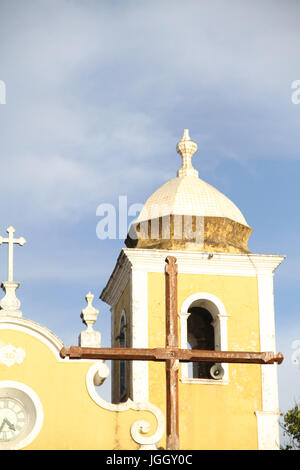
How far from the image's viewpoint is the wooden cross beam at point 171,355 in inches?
627

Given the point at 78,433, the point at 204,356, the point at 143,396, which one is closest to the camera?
the point at 204,356

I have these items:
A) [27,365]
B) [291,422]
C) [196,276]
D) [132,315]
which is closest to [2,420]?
[27,365]

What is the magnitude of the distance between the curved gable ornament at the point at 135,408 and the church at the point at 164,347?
20 millimetres

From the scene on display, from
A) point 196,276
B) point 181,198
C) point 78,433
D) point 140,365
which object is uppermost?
point 181,198

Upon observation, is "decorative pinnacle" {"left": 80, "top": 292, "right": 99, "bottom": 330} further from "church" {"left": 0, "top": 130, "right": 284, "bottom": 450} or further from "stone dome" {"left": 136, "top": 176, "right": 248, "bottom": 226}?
"stone dome" {"left": 136, "top": 176, "right": 248, "bottom": 226}

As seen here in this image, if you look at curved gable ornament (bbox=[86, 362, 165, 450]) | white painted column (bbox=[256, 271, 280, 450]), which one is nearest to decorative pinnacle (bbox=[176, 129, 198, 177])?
white painted column (bbox=[256, 271, 280, 450])

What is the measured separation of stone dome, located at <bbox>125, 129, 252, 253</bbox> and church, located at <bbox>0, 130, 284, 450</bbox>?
24 mm

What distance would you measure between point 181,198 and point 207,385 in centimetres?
369

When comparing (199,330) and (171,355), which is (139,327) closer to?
(199,330)

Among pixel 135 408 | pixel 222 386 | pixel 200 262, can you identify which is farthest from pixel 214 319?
pixel 135 408

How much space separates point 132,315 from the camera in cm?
2017

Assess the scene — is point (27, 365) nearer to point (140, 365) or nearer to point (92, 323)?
point (92, 323)

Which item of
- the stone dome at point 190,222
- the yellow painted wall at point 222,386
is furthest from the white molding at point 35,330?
the stone dome at point 190,222

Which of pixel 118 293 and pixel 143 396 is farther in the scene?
pixel 118 293
